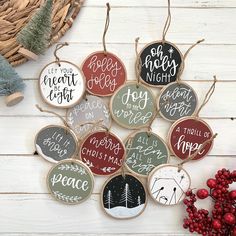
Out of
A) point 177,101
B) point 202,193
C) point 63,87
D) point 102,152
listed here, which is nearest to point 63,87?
point 63,87

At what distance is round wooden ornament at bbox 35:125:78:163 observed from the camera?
1.05 metres

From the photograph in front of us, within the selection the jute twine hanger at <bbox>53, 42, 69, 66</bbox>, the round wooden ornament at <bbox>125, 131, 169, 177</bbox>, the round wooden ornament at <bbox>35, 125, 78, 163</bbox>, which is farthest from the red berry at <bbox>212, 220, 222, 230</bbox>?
the jute twine hanger at <bbox>53, 42, 69, 66</bbox>

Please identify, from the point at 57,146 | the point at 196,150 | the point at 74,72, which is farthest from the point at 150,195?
the point at 74,72

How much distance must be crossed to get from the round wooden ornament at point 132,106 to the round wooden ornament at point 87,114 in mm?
28

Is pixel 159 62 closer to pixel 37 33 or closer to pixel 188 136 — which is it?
pixel 188 136

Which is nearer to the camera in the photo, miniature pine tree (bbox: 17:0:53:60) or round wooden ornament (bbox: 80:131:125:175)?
miniature pine tree (bbox: 17:0:53:60)

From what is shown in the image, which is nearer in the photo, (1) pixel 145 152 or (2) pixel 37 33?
(2) pixel 37 33

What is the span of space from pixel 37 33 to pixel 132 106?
1.06 ft

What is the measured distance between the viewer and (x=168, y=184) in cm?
108

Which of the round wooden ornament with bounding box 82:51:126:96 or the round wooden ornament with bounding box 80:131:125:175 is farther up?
the round wooden ornament with bounding box 82:51:126:96

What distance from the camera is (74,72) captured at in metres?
1.04

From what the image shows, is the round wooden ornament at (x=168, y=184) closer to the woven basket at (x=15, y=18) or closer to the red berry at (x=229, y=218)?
the red berry at (x=229, y=218)

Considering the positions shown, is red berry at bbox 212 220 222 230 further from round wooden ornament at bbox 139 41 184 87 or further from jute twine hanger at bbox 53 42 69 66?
jute twine hanger at bbox 53 42 69 66

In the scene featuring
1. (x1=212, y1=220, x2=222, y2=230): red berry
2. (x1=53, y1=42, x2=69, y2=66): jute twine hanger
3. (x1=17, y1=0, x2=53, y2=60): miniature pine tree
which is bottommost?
(x1=212, y1=220, x2=222, y2=230): red berry
